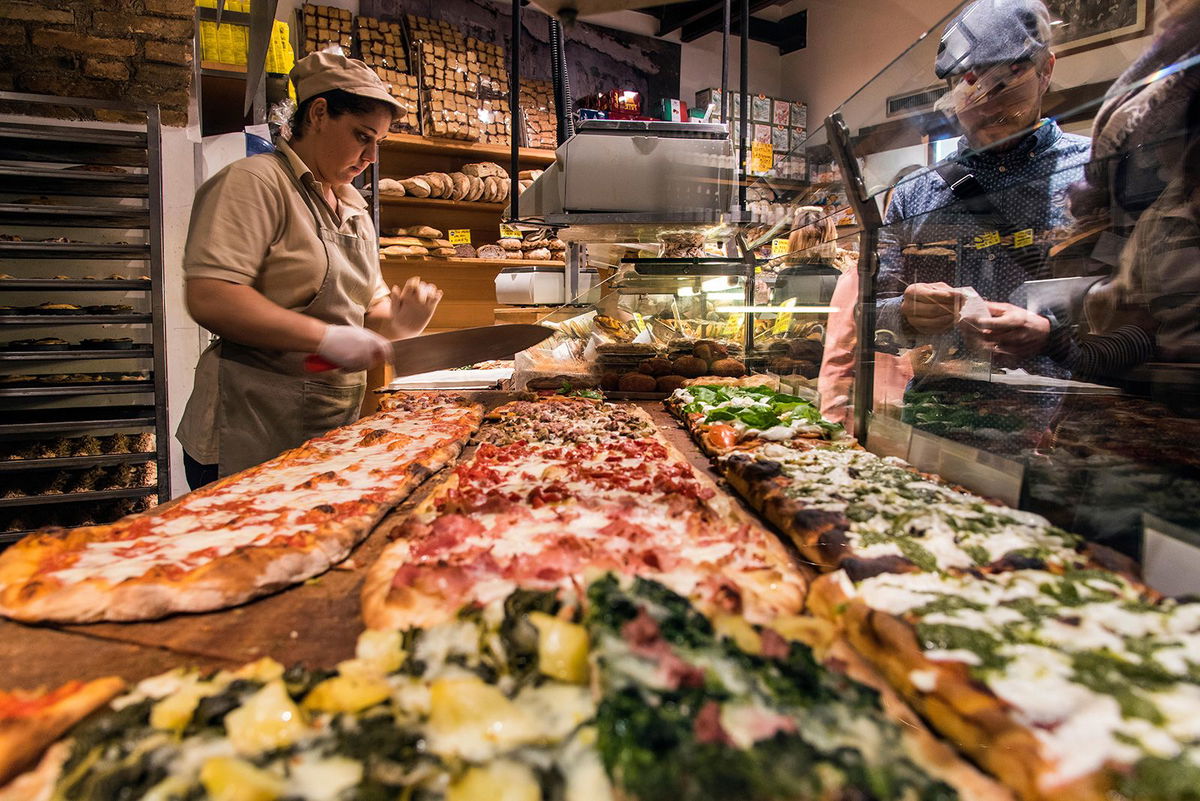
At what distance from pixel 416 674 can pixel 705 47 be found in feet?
32.9

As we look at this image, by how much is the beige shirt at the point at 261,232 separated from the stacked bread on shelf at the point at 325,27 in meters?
4.69

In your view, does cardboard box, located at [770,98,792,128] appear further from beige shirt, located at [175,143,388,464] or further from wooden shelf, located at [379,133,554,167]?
beige shirt, located at [175,143,388,464]

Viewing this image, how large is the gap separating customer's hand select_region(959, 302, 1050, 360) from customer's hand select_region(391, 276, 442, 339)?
7.98 feet

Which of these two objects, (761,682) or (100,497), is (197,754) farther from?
(100,497)

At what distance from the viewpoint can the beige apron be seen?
3.07 m

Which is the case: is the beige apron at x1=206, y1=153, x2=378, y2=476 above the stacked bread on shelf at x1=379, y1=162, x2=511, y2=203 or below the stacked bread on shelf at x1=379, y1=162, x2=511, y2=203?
below

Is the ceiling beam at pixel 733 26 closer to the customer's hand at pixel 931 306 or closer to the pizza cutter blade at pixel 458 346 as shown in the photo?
the pizza cutter blade at pixel 458 346

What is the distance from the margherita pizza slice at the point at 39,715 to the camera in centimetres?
92

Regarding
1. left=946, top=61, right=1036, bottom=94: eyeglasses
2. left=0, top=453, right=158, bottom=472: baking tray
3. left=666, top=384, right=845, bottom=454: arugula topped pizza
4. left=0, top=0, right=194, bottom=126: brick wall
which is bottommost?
left=0, top=453, right=158, bottom=472: baking tray

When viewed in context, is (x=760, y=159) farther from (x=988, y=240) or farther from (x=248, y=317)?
(x=248, y=317)

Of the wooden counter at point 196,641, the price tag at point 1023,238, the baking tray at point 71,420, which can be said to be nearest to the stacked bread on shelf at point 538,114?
the baking tray at point 71,420

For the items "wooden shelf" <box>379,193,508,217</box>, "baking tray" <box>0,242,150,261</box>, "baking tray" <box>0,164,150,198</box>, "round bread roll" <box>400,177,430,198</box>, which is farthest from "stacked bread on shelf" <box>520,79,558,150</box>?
"baking tray" <box>0,242,150,261</box>

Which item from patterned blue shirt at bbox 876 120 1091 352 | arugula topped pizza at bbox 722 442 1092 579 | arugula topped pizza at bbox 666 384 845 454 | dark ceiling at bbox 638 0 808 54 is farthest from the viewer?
dark ceiling at bbox 638 0 808 54

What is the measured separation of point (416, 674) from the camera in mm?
→ 1050
